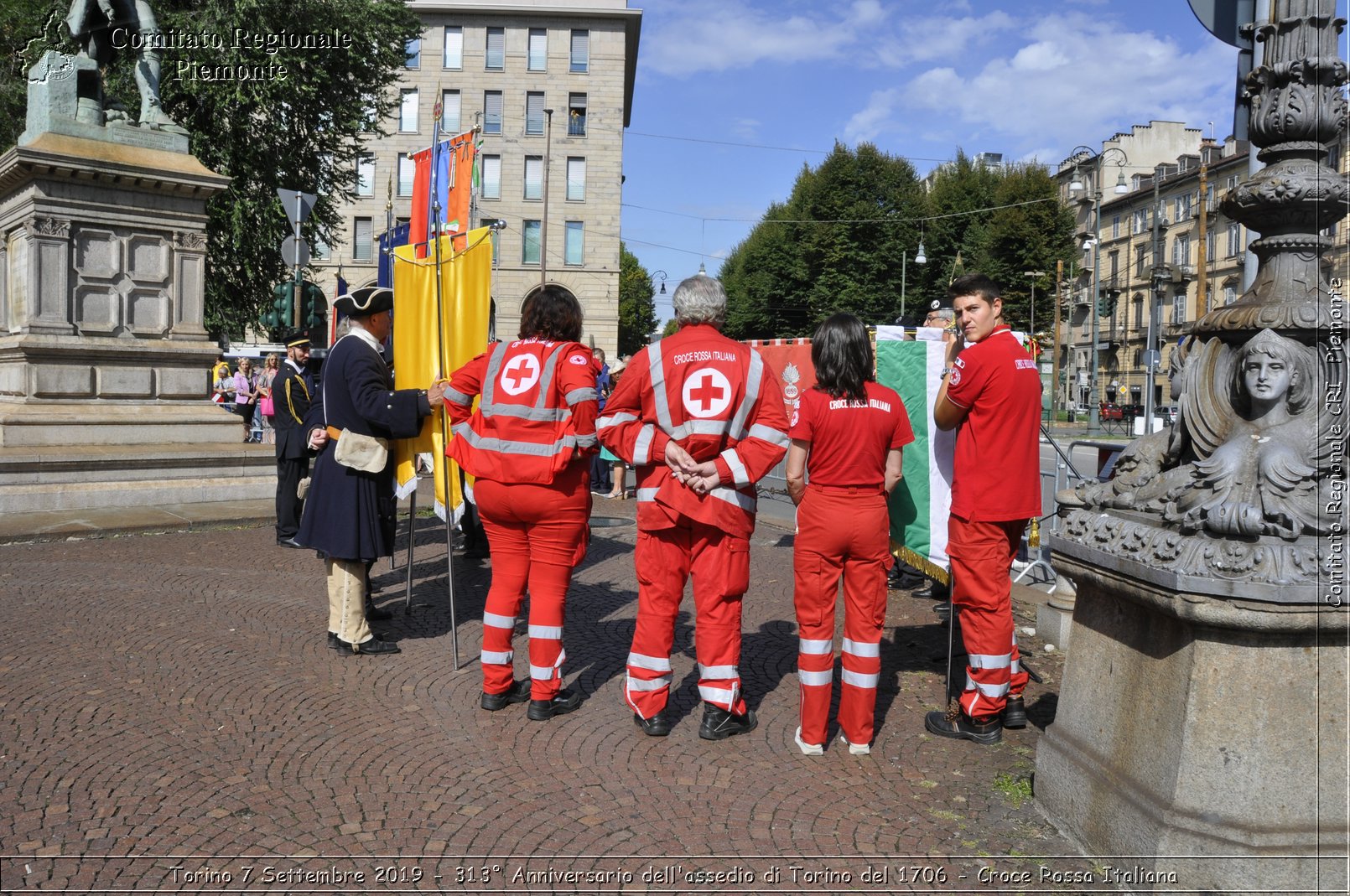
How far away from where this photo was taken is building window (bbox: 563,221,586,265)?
54312mm

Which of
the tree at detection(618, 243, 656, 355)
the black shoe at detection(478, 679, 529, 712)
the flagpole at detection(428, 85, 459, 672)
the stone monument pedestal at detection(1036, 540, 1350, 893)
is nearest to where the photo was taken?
the stone monument pedestal at detection(1036, 540, 1350, 893)

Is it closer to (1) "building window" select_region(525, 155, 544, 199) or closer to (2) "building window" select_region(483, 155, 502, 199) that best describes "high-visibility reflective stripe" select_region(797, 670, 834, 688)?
(1) "building window" select_region(525, 155, 544, 199)

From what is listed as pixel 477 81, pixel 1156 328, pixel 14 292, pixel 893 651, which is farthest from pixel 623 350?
pixel 893 651

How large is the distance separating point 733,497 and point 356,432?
2593 mm

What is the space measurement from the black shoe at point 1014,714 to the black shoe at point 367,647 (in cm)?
351

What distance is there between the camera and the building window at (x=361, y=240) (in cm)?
5716

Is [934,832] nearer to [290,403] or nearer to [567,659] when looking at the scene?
[567,659]

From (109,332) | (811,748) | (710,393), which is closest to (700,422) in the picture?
(710,393)

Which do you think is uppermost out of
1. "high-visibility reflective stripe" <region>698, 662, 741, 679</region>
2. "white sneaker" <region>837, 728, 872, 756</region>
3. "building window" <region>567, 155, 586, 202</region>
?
"building window" <region>567, 155, 586, 202</region>

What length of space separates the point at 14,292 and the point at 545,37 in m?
47.1

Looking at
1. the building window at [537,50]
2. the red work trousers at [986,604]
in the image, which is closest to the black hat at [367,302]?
the red work trousers at [986,604]

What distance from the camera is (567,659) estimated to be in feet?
20.0

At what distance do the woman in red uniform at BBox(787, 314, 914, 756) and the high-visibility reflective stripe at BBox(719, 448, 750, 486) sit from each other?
29 centimetres

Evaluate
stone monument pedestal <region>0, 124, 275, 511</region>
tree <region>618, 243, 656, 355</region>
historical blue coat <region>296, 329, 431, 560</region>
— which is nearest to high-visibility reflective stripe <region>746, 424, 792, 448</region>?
historical blue coat <region>296, 329, 431, 560</region>
